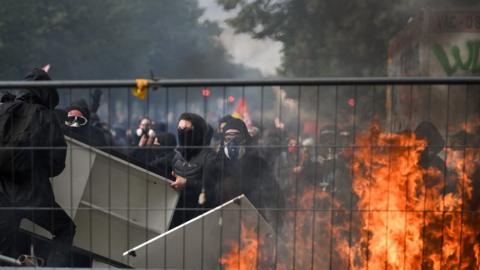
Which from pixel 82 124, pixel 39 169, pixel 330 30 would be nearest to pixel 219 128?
pixel 39 169

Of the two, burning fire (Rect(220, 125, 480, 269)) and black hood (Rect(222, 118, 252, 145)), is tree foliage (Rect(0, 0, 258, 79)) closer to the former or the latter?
black hood (Rect(222, 118, 252, 145))

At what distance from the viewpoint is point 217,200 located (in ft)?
18.7

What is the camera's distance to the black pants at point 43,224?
5438 millimetres

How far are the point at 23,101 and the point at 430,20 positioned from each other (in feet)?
28.4

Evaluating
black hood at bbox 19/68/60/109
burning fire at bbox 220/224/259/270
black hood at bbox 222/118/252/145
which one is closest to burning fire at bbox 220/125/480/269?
burning fire at bbox 220/224/259/270

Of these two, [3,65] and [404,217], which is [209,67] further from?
[404,217]

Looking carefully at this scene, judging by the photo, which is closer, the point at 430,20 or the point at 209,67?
the point at 430,20

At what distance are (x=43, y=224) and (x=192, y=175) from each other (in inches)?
40.7

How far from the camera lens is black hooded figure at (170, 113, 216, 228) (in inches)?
216

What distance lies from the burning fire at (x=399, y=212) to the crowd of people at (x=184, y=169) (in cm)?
12

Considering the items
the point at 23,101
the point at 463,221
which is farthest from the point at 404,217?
the point at 23,101

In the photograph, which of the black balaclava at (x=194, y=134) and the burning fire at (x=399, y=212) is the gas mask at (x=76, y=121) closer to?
the black balaclava at (x=194, y=134)

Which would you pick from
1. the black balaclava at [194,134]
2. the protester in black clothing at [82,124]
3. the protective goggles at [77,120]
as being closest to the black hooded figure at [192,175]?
the black balaclava at [194,134]

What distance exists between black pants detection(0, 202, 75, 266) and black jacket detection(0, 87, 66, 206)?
69mm
